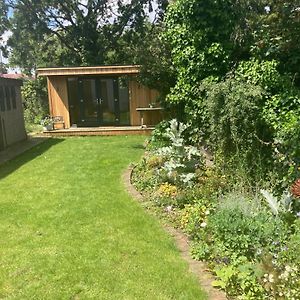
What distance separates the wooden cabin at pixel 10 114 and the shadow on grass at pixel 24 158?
113 cm

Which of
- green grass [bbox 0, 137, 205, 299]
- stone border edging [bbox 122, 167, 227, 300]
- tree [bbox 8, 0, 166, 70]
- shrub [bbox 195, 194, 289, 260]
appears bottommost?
stone border edging [bbox 122, 167, 227, 300]

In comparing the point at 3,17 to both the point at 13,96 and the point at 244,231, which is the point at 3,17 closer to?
the point at 13,96

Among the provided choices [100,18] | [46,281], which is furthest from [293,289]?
[100,18]

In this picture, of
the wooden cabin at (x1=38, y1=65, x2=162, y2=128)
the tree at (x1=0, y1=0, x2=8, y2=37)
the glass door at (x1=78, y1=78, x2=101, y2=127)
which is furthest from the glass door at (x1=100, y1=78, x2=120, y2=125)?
the tree at (x1=0, y1=0, x2=8, y2=37)

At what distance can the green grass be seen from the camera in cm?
334

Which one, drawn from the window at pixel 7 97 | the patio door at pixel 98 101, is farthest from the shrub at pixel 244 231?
the patio door at pixel 98 101

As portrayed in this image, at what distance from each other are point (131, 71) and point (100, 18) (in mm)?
10700

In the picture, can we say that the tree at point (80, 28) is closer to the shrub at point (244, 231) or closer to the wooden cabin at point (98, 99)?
the wooden cabin at point (98, 99)

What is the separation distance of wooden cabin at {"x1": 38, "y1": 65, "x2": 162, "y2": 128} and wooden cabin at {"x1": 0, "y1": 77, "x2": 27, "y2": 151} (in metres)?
2.20

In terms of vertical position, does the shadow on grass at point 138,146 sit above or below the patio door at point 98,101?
below

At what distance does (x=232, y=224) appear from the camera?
3.83 m

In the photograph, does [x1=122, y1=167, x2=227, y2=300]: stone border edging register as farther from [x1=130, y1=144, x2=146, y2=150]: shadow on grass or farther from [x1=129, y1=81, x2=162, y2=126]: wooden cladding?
[x1=129, y1=81, x2=162, y2=126]: wooden cladding

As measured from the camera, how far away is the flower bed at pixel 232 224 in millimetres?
3025

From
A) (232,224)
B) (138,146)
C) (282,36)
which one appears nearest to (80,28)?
(138,146)
